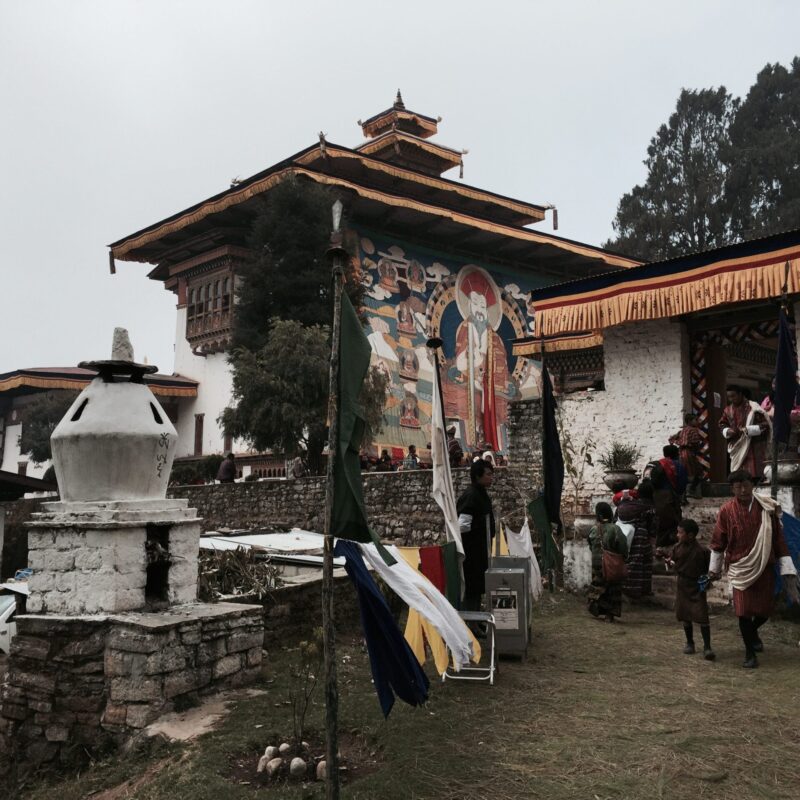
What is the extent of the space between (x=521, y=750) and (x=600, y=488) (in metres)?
9.25

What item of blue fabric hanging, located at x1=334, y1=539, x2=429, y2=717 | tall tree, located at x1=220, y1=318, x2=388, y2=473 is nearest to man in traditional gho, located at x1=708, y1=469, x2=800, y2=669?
blue fabric hanging, located at x1=334, y1=539, x2=429, y2=717

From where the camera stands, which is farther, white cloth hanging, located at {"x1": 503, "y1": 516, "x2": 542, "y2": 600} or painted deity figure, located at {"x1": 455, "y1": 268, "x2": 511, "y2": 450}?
painted deity figure, located at {"x1": 455, "y1": 268, "x2": 511, "y2": 450}

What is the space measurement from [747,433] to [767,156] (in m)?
32.6

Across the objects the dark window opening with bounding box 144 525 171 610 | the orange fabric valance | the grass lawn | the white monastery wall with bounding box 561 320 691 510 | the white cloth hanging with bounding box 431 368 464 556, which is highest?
the orange fabric valance

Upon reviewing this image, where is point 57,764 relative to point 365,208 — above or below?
below

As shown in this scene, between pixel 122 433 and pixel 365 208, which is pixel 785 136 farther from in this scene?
pixel 122 433

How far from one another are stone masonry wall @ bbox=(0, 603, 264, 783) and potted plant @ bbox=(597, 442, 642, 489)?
264 inches

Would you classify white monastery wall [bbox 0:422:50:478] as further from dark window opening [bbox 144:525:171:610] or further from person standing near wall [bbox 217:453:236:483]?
dark window opening [bbox 144:525:171:610]

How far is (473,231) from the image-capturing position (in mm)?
25453

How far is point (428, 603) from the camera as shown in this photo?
531 centimetres

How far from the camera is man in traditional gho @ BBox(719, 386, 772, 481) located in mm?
9500

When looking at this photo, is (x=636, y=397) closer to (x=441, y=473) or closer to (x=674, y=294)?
(x=674, y=294)

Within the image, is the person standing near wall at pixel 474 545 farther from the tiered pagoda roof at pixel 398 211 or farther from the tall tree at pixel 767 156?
the tall tree at pixel 767 156

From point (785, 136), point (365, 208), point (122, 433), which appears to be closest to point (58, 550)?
point (122, 433)
